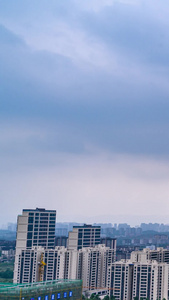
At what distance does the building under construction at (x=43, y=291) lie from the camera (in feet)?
26.0

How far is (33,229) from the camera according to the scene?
24.2m

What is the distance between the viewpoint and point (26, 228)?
79.0 feet

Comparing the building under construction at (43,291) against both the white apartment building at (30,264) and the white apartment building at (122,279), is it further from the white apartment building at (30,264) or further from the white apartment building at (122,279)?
the white apartment building at (30,264)

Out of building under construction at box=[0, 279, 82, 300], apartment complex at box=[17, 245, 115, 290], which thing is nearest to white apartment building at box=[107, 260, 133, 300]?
apartment complex at box=[17, 245, 115, 290]

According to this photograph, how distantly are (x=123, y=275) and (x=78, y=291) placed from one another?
22.1 feet

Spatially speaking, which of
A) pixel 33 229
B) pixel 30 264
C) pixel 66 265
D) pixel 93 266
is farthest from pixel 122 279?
pixel 33 229

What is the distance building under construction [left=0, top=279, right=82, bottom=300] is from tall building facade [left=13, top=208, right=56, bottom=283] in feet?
45.9

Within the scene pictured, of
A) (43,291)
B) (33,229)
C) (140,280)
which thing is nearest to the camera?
(43,291)

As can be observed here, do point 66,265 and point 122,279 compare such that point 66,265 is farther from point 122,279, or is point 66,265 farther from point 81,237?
point 81,237

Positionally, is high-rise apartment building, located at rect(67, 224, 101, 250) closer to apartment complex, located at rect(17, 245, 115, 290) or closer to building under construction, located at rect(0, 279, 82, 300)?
apartment complex, located at rect(17, 245, 115, 290)

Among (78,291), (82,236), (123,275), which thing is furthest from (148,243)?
(78,291)

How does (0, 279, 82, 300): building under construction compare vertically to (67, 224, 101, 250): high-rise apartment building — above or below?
Answer: below

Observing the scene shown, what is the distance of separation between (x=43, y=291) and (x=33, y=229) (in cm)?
1581

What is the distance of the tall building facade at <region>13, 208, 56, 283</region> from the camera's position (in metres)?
23.8
